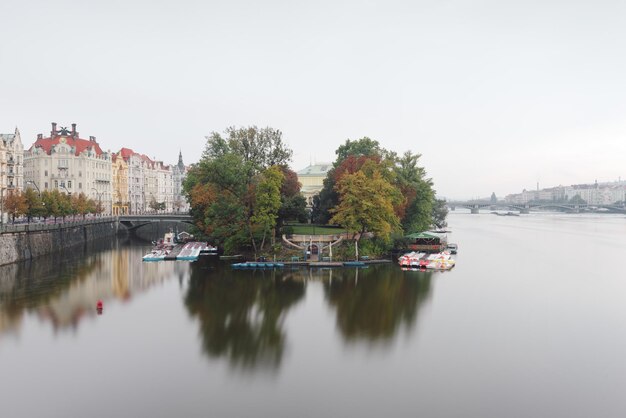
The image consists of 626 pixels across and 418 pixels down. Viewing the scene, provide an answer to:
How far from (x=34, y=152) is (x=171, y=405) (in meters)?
91.5

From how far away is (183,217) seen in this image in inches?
3223

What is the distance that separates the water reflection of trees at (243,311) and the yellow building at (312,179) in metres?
55.2

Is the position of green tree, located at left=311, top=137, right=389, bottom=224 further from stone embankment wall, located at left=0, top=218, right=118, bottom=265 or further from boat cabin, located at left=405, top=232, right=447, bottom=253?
stone embankment wall, located at left=0, top=218, right=118, bottom=265

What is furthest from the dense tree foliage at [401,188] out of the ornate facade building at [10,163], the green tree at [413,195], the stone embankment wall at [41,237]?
the ornate facade building at [10,163]

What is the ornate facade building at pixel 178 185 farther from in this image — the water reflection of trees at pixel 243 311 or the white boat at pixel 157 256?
the water reflection of trees at pixel 243 311

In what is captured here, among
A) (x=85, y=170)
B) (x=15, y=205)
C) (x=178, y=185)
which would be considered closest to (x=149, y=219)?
(x=85, y=170)

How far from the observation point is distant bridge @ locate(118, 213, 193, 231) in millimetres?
82000

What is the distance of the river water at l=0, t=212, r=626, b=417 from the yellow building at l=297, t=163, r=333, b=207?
5739cm

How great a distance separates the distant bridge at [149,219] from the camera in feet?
269

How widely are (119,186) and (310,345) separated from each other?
97014mm

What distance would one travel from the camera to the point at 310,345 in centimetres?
2464

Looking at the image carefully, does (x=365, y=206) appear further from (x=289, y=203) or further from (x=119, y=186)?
(x=119, y=186)

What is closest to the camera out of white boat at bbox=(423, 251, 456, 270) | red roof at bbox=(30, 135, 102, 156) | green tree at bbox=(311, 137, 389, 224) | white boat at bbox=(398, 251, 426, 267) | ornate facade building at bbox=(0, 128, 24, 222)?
white boat at bbox=(423, 251, 456, 270)

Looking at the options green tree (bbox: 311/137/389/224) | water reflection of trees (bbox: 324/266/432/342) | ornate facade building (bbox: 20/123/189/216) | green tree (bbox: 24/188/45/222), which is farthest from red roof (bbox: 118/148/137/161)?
water reflection of trees (bbox: 324/266/432/342)
